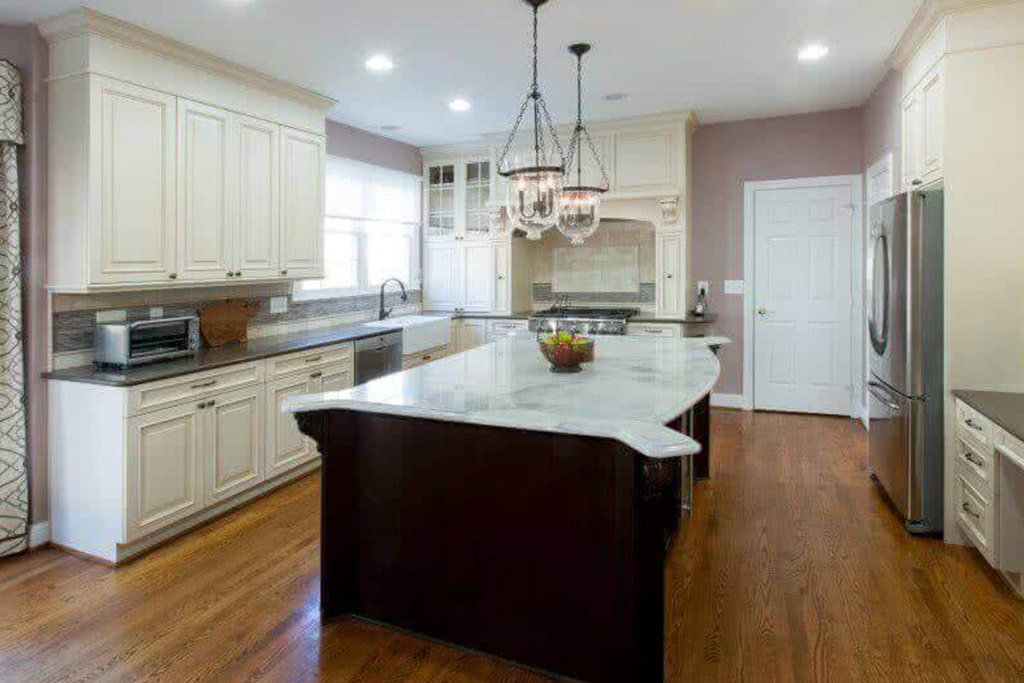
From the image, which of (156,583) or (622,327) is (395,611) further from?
(622,327)

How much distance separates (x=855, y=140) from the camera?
5.50 m

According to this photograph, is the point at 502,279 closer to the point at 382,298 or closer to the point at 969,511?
the point at 382,298

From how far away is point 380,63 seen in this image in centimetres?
410

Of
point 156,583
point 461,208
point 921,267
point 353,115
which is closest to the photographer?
point 156,583

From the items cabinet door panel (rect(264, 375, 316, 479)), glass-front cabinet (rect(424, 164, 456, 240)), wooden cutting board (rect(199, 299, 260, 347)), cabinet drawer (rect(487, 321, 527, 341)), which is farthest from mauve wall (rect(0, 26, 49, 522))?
glass-front cabinet (rect(424, 164, 456, 240))

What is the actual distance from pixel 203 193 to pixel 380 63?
52.8 inches

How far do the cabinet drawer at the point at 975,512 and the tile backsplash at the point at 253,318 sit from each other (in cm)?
419

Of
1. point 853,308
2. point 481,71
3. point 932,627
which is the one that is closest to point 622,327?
point 853,308

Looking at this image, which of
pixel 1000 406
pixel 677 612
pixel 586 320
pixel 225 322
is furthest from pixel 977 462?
pixel 225 322

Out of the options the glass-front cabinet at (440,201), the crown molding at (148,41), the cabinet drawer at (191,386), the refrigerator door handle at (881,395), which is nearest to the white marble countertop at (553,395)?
the refrigerator door handle at (881,395)

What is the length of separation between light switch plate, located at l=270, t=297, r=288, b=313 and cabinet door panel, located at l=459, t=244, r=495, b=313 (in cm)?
213

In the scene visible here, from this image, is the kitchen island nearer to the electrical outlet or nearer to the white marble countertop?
the white marble countertop

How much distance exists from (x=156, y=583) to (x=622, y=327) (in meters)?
3.86

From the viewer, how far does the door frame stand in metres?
5.54
